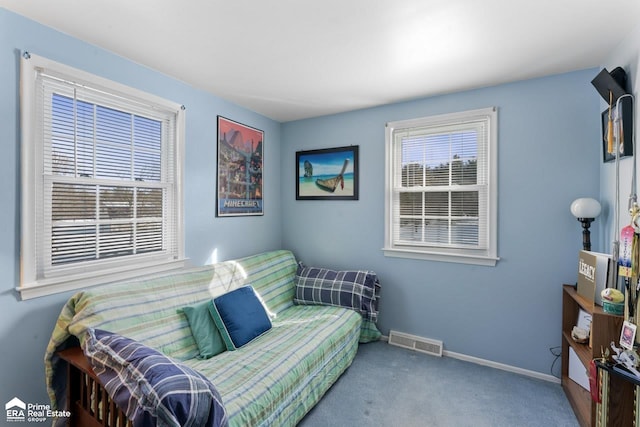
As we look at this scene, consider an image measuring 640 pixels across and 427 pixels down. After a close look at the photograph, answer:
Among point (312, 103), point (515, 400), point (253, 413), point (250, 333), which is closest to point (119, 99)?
point (312, 103)

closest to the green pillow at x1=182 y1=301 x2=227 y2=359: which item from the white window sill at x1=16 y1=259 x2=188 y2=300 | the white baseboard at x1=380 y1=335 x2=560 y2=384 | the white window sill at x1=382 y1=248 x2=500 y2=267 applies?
the white window sill at x1=16 y1=259 x2=188 y2=300

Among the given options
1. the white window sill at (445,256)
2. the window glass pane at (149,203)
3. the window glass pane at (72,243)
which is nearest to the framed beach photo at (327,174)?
the white window sill at (445,256)

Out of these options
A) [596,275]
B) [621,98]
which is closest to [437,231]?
[596,275]

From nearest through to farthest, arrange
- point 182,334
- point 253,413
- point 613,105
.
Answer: point 253,413, point 613,105, point 182,334

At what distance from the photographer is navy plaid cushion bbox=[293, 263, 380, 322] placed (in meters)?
2.84

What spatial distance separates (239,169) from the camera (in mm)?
3061

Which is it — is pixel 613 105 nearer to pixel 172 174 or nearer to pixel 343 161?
pixel 343 161

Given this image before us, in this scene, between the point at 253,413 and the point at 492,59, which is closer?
the point at 253,413

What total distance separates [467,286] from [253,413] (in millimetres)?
2052

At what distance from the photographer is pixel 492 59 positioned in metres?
2.08

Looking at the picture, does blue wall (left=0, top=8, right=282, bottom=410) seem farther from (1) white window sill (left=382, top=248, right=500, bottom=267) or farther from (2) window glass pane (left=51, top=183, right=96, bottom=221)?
(1) white window sill (left=382, top=248, right=500, bottom=267)

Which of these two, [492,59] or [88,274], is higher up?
[492,59]

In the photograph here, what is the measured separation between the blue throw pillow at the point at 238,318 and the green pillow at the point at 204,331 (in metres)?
0.04

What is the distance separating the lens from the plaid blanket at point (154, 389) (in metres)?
1.08
